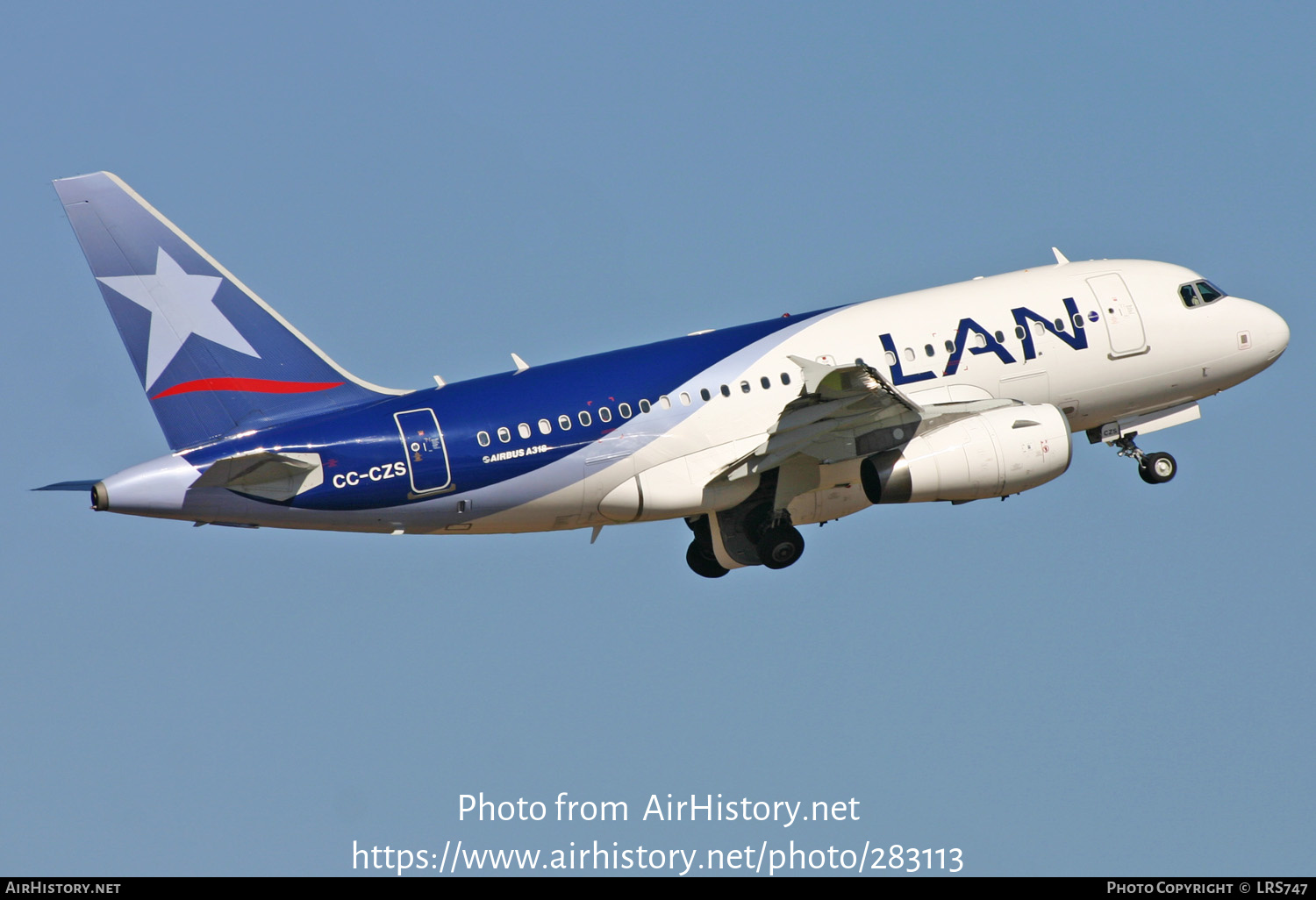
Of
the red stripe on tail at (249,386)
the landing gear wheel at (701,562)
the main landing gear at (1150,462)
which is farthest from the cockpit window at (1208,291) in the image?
the red stripe on tail at (249,386)

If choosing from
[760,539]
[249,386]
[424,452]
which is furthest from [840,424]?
[249,386]

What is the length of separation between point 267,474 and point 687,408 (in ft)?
27.8

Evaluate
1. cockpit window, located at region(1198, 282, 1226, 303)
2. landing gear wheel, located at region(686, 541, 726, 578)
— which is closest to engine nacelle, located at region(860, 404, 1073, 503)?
landing gear wheel, located at region(686, 541, 726, 578)

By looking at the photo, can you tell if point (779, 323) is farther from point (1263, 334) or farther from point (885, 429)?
point (1263, 334)

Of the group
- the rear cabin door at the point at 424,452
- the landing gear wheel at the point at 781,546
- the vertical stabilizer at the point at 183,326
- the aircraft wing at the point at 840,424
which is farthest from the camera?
the landing gear wheel at the point at 781,546

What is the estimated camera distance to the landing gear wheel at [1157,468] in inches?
1674

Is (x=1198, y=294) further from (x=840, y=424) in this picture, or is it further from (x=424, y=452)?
(x=424, y=452)

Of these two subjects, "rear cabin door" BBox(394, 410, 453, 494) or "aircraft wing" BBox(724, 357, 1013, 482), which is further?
"aircraft wing" BBox(724, 357, 1013, 482)

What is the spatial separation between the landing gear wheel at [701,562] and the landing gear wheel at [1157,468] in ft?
32.5

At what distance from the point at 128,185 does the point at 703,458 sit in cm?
1228

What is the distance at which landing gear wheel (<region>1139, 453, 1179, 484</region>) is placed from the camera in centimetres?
4253

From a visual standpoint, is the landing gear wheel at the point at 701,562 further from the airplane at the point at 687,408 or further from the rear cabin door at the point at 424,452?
the rear cabin door at the point at 424,452

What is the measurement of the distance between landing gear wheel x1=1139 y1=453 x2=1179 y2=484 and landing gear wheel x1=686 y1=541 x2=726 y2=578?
9.90m

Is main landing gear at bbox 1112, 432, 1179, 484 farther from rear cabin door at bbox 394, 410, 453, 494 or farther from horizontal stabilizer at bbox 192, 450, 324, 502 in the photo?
horizontal stabilizer at bbox 192, 450, 324, 502
